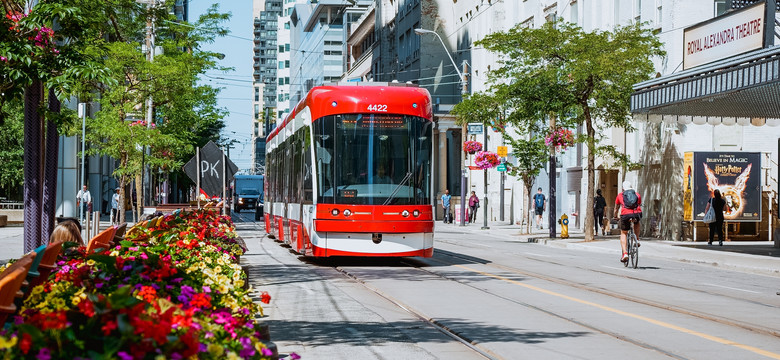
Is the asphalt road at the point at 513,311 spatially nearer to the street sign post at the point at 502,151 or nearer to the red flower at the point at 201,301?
the red flower at the point at 201,301

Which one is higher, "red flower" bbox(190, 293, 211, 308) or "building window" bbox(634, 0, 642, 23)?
"building window" bbox(634, 0, 642, 23)

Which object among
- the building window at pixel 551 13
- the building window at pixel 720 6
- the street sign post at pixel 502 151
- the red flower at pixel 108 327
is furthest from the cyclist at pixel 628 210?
the building window at pixel 551 13

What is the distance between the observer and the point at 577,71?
3444cm

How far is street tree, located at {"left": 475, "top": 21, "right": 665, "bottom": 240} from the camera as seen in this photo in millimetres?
34594

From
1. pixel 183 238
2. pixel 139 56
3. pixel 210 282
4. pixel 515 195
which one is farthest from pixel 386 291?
pixel 515 195

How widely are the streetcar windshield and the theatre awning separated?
704 cm

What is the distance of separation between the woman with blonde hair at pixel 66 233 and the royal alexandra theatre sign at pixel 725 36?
55.1ft

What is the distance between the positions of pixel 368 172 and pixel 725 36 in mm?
10613

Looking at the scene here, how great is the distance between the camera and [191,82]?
4247 centimetres

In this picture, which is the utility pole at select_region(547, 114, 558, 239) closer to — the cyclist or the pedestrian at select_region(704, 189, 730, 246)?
the pedestrian at select_region(704, 189, 730, 246)

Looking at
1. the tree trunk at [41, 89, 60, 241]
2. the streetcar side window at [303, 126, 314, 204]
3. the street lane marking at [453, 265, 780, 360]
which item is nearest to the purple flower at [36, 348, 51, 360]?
the street lane marking at [453, 265, 780, 360]

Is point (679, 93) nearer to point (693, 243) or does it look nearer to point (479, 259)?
point (479, 259)

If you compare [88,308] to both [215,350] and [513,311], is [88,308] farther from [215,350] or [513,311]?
[513,311]

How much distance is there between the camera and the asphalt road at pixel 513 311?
384 inches
